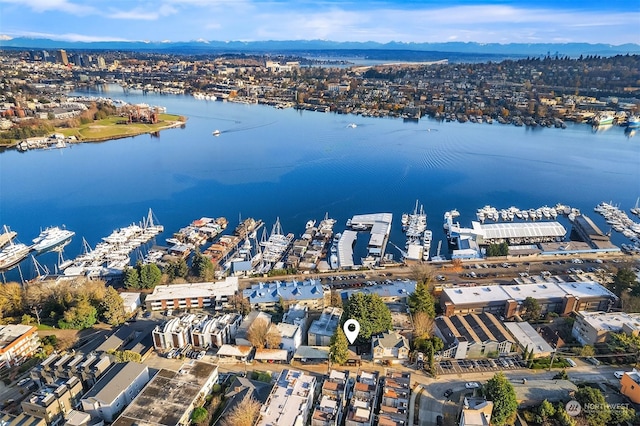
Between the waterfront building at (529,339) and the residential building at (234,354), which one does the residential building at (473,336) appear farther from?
the residential building at (234,354)

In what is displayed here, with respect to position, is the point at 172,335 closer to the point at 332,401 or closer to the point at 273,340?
the point at 273,340

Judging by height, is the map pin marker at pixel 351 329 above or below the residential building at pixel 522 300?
above

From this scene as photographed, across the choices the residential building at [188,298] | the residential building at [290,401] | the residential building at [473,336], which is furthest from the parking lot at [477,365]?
the residential building at [188,298]

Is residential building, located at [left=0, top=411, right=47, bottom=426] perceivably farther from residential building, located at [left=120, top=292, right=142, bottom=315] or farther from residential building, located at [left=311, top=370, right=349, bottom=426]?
residential building, located at [left=311, top=370, right=349, bottom=426]

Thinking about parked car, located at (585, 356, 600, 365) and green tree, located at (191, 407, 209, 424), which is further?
parked car, located at (585, 356, 600, 365)

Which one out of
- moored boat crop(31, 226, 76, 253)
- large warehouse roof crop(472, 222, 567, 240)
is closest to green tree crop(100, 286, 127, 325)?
moored boat crop(31, 226, 76, 253)
